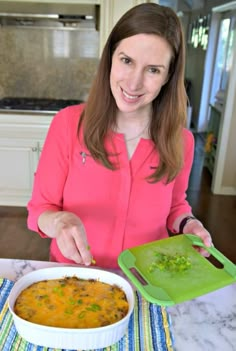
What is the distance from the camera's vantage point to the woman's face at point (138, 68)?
0.86 m

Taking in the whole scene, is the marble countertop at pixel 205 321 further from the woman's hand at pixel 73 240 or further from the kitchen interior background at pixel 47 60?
the kitchen interior background at pixel 47 60

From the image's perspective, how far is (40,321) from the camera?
71cm

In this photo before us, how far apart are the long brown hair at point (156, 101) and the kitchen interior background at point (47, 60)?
7.45 ft

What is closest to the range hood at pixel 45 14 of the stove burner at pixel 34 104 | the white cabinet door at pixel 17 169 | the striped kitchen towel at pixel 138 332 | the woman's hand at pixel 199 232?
the stove burner at pixel 34 104

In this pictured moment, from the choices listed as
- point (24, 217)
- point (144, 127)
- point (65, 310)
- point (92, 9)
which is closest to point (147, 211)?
point (144, 127)

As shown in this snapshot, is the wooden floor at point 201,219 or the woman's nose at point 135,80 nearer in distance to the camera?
the woman's nose at point 135,80

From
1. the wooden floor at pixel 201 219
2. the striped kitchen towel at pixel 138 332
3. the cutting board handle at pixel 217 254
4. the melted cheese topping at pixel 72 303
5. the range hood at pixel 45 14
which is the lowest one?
the wooden floor at pixel 201 219

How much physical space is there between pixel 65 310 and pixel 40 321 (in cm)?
6

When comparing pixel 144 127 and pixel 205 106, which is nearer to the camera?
pixel 144 127

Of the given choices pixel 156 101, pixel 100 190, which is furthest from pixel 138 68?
pixel 100 190

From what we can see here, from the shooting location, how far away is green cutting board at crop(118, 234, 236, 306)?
76 cm

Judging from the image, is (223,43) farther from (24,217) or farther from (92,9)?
(24,217)

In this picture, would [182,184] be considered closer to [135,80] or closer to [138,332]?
[135,80]

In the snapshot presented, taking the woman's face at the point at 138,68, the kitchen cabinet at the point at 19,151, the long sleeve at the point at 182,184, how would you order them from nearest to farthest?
the woman's face at the point at 138,68
the long sleeve at the point at 182,184
the kitchen cabinet at the point at 19,151
